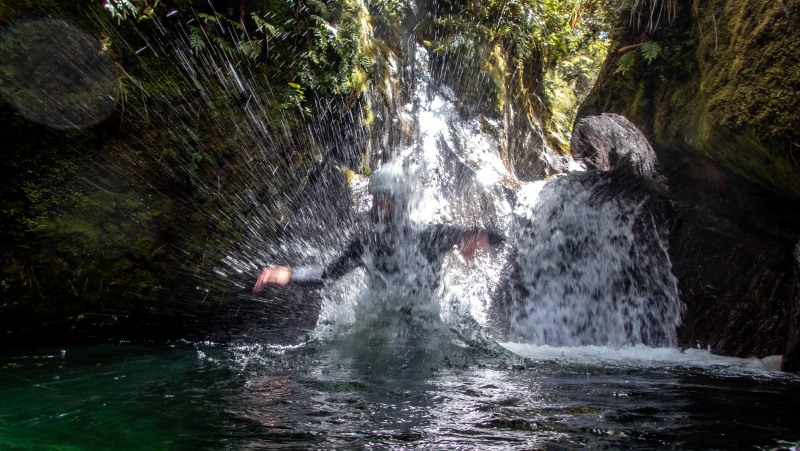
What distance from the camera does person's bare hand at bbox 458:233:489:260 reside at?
6797 mm

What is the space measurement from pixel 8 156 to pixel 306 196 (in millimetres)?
2864

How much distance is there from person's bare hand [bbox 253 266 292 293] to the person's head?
155 centimetres

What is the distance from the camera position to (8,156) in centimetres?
402

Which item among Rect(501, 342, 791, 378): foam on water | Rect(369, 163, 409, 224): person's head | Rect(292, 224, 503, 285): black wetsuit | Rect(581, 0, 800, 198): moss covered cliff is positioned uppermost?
Rect(581, 0, 800, 198): moss covered cliff

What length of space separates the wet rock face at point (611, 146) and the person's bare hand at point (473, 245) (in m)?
2.07

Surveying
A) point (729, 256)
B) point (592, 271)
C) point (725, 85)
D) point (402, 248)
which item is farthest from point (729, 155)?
point (402, 248)

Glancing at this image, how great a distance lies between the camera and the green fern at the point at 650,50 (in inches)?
243

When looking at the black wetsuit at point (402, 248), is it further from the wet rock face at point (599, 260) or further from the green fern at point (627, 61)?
the green fern at point (627, 61)

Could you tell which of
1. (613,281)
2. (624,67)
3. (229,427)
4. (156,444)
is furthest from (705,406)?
(624,67)

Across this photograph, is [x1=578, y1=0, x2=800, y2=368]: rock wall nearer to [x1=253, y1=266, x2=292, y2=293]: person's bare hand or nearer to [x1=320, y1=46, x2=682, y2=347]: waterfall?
[x1=320, y1=46, x2=682, y2=347]: waterfall

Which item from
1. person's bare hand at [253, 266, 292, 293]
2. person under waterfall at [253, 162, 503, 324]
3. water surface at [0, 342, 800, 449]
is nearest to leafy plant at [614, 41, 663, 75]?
person under waterfall at [253, 162, 503, 324]

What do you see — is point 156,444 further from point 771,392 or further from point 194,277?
point 771,392

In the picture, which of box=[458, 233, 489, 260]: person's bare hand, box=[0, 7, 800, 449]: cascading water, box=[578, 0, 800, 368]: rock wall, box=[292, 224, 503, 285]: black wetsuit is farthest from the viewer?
box=[458, 233, 489, 260]: person's bare hand

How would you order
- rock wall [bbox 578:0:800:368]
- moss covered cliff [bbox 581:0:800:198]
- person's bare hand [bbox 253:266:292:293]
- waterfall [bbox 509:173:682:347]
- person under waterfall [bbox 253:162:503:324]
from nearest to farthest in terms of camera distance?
moss covered cliff [bbox 581:0:800:198]
rock wall [bbox 578:0:800:368]
person's bare hand [bbox 253:266:292:293]
waterfall [bbox 509:173:682:347]
person under waterfall [bbox 253:162:503:324]
